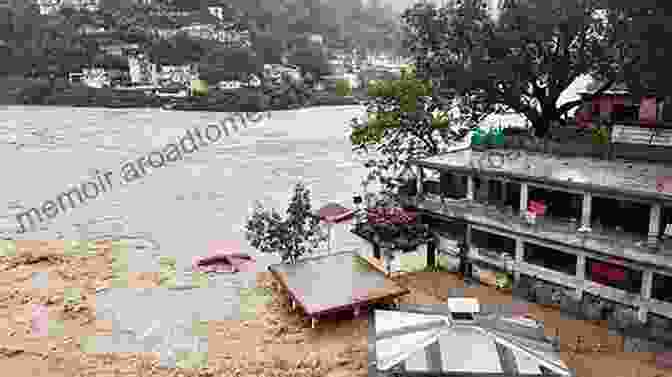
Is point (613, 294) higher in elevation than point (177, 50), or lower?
lower

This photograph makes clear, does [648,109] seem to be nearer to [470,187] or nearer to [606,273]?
[470,187]

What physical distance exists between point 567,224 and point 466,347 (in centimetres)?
755

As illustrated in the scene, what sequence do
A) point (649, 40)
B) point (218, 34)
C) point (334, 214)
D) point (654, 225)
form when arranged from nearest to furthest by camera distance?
point (654, 225) → point (649, 40) → point (334, 214) → point (218, 34)

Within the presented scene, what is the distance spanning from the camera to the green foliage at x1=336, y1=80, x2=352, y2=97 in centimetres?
10175

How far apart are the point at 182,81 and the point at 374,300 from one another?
331 ft

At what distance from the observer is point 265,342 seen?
725 inches

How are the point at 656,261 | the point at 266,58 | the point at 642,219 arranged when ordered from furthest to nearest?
the point at 266,58, the point at 642,219, the point at 656,261

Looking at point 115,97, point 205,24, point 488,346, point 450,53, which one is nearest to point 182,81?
point 115,97

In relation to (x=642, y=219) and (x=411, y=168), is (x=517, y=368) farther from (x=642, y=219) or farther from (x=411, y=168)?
(x=411, y=168)

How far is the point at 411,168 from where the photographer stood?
98.3 feet

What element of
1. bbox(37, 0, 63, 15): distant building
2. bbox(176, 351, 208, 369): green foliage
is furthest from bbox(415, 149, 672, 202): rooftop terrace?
bbox(37, 0, 63, 15): distant building

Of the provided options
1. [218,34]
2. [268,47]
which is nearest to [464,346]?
[268,47]

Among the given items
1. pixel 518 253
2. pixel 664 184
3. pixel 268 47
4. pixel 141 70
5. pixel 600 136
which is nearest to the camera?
pixel 664 184

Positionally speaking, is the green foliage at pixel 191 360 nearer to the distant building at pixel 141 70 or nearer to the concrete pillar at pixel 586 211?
the concrete pillar at pixel 586 211
